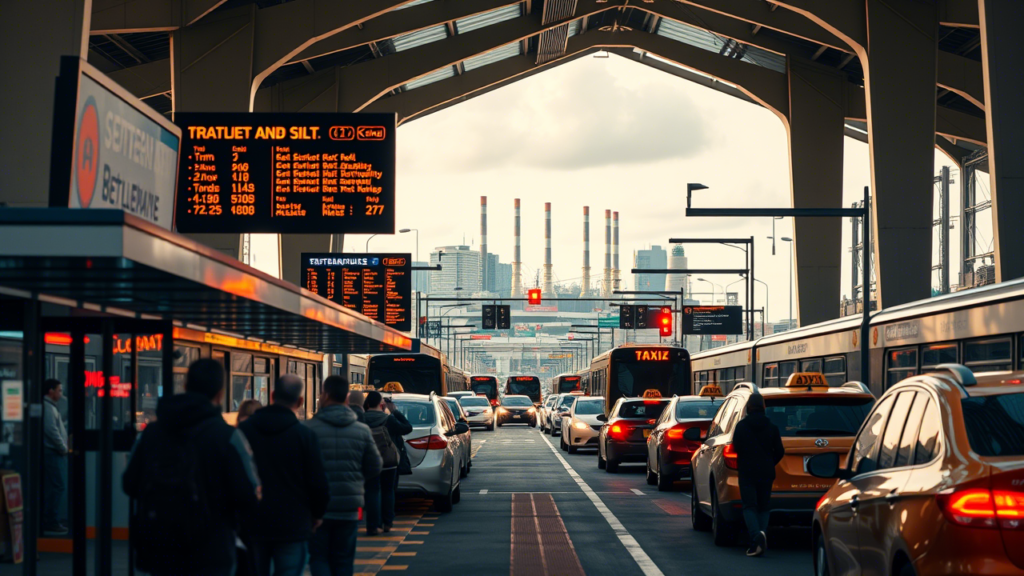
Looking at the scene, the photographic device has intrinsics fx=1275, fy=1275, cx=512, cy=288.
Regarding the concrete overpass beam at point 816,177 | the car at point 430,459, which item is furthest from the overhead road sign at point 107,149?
the concrete overpass beam at point 816,177

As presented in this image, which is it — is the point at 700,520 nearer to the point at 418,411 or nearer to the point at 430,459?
the point at 430,459

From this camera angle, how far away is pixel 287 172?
2092cm

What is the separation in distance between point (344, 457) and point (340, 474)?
13 cm

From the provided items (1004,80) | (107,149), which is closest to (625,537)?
(107,149)

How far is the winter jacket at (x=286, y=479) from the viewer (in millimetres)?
7328

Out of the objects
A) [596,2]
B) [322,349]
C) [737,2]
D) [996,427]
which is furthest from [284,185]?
[596,2]

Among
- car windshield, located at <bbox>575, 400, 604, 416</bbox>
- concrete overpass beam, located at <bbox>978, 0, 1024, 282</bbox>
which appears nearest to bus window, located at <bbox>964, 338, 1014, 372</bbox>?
concrete overpass beam, located at <bbox>978, 0, 1024, 282</bbox>

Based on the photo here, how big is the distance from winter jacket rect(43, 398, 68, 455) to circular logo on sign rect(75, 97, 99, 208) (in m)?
1.79

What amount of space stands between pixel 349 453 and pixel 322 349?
17.2m

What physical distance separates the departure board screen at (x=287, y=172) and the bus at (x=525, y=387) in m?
62.1

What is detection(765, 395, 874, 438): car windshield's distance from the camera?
13109 mm

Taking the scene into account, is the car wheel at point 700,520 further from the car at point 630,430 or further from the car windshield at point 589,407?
the car windshield at point 589,407

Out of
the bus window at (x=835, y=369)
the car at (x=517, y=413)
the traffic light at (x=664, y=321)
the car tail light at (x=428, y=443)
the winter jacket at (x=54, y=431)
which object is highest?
the traffic light at (x=664, y=321)

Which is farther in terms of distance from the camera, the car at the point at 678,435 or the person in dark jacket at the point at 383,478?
the car at the point at 678,435
